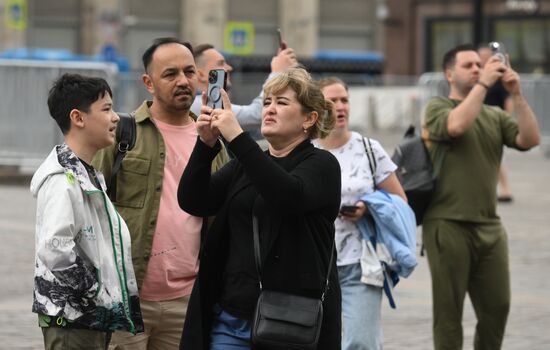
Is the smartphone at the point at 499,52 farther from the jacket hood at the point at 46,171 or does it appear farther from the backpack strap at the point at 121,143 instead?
the jacket hood at the point at 46,171

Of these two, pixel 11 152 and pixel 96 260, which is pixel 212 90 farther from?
pixel 11 152

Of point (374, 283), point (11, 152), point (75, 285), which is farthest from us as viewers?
point (11, 152)

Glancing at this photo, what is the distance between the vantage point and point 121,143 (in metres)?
5.50

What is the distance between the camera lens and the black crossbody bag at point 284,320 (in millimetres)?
4727

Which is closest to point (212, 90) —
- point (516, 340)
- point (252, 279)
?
point (252, 279)

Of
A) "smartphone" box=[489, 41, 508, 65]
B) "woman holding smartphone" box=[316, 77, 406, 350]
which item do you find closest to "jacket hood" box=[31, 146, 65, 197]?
"woman holding smartphone" box=[316, 77, 406, 350]

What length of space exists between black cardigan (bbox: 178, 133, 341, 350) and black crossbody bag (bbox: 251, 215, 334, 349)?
0.10 feet

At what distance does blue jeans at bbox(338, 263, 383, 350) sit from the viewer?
22.1ft

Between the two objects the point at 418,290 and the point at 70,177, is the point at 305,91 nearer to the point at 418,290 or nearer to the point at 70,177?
the point at 70,177

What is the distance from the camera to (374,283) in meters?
6.79

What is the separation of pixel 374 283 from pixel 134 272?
5.98 feet

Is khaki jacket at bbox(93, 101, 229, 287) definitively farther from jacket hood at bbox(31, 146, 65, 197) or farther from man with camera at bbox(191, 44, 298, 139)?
man with camera at bbox(191, 44, 298, 139)

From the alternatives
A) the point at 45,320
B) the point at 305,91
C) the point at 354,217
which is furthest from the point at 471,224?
the point at 45,320

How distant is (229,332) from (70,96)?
1027 millimetres
